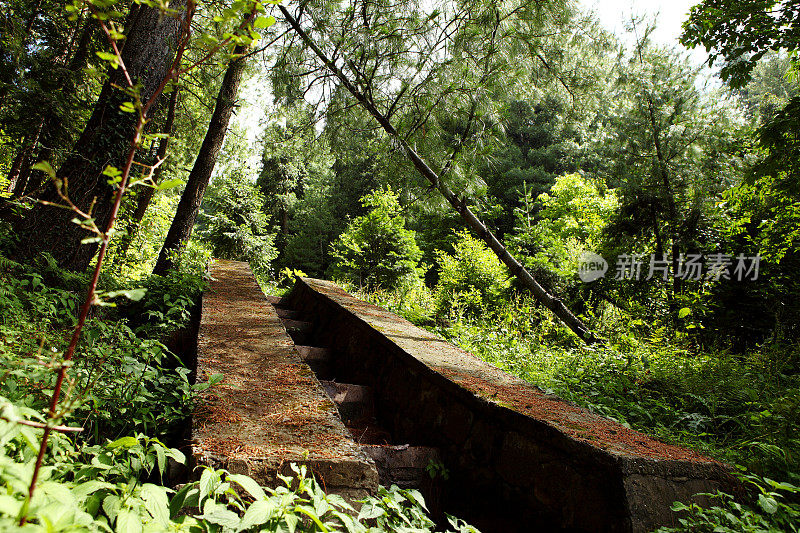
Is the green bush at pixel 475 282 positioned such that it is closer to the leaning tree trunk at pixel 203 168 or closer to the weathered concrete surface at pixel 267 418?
the leaning tree trunk at pixel 203 168

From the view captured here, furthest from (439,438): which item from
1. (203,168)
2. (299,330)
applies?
(203,168)

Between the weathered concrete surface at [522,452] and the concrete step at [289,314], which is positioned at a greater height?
the weathered concrete surface at [522,452]

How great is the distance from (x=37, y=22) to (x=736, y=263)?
12976 mm

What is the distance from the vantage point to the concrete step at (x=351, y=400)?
10.5ft

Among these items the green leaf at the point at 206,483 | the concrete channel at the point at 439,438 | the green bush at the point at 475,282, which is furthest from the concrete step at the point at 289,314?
the green leaf at the point at 206,483

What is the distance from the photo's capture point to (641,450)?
6.27ft

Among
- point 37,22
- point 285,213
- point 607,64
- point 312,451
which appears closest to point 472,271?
point 607,64

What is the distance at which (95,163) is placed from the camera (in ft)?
13.4

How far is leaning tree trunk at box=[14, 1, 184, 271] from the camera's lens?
4.02m

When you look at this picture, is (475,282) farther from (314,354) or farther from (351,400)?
(351,400)

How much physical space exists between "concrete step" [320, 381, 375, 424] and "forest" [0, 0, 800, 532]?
1.13m

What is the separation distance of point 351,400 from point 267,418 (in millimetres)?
1441

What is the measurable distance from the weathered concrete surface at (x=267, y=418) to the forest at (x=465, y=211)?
16cm

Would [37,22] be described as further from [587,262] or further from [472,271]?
[587,262]
